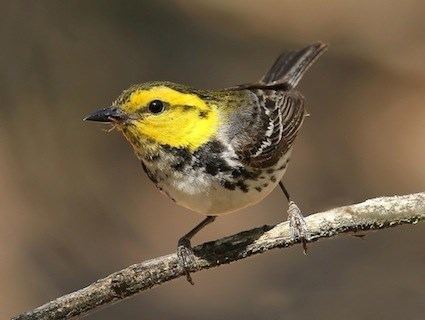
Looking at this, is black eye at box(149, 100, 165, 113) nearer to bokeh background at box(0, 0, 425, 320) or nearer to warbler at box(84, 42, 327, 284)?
warbler at box(84, 42, 327, 284)

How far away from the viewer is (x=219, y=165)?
408 cm

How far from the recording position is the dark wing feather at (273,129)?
4.31m

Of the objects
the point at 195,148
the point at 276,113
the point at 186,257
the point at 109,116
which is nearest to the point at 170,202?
the point at 276,113

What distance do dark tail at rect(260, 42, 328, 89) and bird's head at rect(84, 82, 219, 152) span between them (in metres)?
1.58

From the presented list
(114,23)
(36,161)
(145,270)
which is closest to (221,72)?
(114,23)

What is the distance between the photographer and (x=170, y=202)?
7.74 meters

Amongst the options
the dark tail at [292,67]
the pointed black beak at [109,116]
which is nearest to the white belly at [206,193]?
the pointed black beak at [109,116]

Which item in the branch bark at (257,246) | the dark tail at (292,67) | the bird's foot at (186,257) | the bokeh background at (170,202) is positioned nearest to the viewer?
the branch bark at (257,246)

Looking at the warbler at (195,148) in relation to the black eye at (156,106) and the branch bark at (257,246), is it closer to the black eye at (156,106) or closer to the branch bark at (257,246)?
the black eye at (156,106)

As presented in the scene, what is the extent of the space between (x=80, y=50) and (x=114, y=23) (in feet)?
1.75

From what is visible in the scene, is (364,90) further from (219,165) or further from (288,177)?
(219,165)

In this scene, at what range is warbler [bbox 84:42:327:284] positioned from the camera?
3.96m

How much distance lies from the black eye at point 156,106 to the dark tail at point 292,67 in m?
1.68

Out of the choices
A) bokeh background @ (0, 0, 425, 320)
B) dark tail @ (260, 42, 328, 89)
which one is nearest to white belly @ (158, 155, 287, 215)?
dark tail @ (260, 42, 328, 89)
